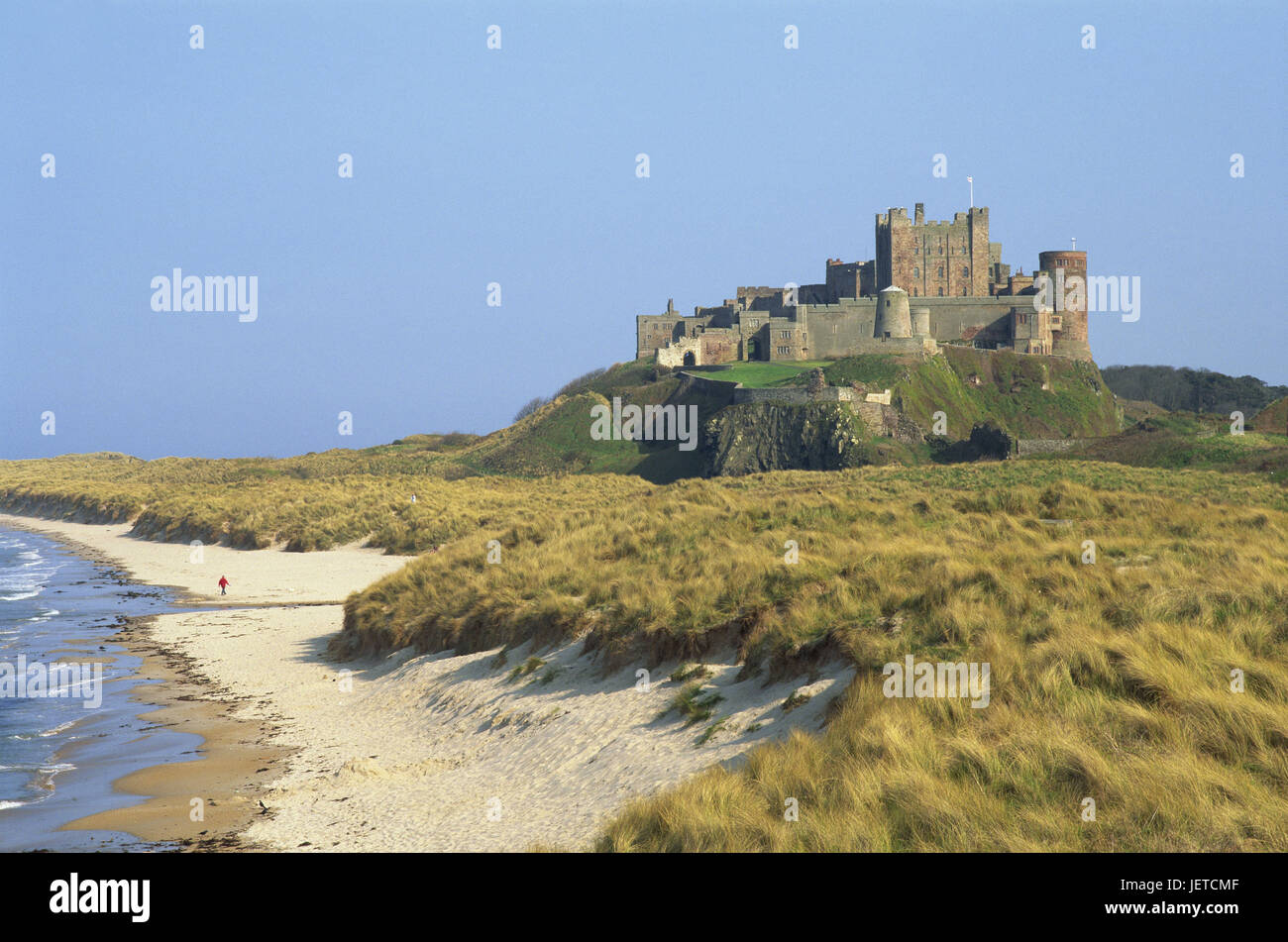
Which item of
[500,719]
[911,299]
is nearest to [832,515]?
[500,719]

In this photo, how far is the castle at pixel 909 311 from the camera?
89.8 m

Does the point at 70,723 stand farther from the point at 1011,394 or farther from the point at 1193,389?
the point at 1193,389

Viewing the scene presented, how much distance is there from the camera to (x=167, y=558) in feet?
172

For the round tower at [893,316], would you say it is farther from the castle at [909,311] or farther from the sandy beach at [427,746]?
the sandy beach at [427,746]

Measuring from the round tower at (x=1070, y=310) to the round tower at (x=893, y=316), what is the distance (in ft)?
54.0

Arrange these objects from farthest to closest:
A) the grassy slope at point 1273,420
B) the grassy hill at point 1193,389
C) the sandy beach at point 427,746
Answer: the grassy hill at point 1193,389 < the grassy slope at point 1273,420 < the sandy beach at point 427,746

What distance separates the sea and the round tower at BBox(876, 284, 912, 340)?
6444 centimetres

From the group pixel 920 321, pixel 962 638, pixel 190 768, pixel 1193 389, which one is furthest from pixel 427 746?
pixel 1193 389

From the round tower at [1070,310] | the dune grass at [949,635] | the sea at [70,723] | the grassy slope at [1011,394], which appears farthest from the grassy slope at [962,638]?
the round tower at [1070,310]

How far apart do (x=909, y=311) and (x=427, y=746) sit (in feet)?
260

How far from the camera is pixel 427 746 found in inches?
662
